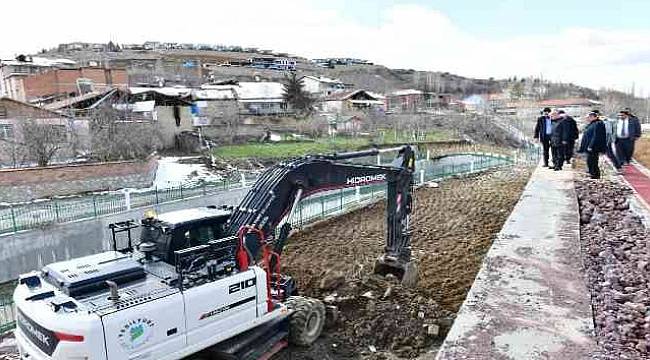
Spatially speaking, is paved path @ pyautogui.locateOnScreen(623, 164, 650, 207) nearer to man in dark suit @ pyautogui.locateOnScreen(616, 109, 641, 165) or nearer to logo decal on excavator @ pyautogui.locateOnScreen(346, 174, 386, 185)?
man in dark suit @ pyautogui.locateOnScreen(616, 109, 641, 165)

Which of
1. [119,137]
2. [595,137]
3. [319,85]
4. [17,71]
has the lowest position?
[119,137]

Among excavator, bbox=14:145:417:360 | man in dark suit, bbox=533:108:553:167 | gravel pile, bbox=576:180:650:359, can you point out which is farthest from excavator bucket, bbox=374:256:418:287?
man in dark suit, bbox=533:108:553:167

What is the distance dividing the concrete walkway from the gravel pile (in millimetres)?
199

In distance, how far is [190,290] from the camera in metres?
4.84

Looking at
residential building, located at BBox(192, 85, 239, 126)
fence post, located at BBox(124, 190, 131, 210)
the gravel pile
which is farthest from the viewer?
residential building, located at BBox(192, 85, 239, 126)

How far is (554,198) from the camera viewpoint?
31.3 feet

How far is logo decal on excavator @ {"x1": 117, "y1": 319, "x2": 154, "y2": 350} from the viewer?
429 cm

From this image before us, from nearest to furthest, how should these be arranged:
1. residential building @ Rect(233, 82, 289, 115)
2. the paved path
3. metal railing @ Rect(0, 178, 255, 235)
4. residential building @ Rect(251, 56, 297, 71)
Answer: the paved path
metal railing @ Rect(0, 178, 255, 235)
residential building @ Rect(233, 82, 289, 115)
residential building @ Rect(251, 56, 297, 71)

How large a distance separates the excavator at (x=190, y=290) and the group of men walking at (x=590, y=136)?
6.82 meters

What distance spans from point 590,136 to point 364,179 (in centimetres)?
690

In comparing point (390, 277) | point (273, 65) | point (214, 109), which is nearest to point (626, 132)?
point (390, 277)

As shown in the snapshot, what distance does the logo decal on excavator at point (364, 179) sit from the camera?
23.6ft

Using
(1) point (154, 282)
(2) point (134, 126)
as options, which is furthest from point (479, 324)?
(2) point (134, 126)

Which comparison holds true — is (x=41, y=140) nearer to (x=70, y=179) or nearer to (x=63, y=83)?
(x=70, y=179)
